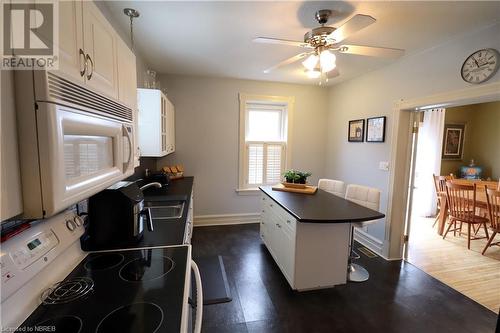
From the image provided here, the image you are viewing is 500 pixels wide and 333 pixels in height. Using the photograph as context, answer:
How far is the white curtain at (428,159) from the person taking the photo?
463 cm

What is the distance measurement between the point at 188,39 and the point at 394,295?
3232mm

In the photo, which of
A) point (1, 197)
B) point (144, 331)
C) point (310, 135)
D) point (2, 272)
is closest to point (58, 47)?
point (1, 197)

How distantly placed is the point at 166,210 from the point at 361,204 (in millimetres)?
2173

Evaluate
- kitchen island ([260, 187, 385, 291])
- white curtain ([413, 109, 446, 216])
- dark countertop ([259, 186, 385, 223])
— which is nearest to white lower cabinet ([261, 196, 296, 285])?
kitchen island ([260, 187, 385, 291])

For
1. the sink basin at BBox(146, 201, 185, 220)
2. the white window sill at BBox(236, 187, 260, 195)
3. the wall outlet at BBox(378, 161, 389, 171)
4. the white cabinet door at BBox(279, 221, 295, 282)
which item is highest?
the wall outlet at BBox(378, 161, 389, 171)

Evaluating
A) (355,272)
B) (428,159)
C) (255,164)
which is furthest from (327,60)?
(428,159)

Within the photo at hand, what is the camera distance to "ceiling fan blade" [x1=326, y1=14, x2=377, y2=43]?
1.38 meters

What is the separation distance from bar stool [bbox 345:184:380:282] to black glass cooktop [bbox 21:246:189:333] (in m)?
2.04

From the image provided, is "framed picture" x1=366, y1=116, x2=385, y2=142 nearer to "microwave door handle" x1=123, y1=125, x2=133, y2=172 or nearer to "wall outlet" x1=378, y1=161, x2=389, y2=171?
"wall outlet" x1=378, y1=161, x2=389, y2=171

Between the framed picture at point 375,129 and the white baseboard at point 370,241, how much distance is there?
1.34 meters

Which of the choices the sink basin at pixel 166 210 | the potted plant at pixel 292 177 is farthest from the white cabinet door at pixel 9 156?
the potted plant at pixel 292 177

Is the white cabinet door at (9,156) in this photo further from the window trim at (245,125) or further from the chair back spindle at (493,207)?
the chair back spindle at (493,207)

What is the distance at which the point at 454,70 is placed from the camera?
222 centimetres

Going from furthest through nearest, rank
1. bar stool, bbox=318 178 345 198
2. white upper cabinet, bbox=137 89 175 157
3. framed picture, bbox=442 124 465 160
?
framed picture, bbox=442 124 465 160 < bar stool, bbox=318 178 345 198 < white upper cabinet, bbox=137 89 175 157
